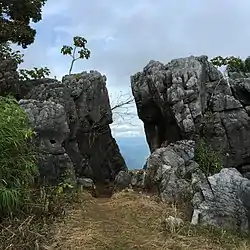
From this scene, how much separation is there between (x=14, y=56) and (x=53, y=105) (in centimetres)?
444

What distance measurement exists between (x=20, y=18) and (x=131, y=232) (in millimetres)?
8286

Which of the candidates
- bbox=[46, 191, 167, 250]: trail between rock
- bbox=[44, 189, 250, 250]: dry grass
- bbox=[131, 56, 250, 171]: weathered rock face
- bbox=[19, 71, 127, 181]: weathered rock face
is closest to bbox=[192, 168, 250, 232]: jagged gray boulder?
bbox=[44, 189, 250, 250]: dry grass

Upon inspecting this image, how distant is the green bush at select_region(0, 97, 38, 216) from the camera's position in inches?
199

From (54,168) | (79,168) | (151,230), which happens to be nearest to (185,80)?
(79,168)

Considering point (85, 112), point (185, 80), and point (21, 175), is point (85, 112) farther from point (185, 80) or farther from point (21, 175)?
point (21, 175)

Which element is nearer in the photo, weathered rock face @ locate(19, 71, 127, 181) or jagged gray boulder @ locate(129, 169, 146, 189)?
jagged gray boulder @ locate(129, 169, 146, 189)

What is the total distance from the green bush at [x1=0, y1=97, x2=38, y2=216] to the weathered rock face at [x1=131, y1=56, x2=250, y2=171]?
159 inches

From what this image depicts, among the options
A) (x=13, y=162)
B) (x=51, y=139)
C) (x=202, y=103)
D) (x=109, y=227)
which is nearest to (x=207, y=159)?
(x=202, y=103)

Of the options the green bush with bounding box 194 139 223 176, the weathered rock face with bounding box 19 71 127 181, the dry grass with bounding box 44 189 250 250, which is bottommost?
the dry grass with bounding box 44 189 250 250

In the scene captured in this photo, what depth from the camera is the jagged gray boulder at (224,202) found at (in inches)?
231

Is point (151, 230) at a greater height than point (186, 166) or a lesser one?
lesser

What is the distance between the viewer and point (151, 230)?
18.2ft

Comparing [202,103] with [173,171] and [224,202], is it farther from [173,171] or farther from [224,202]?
[224,202]

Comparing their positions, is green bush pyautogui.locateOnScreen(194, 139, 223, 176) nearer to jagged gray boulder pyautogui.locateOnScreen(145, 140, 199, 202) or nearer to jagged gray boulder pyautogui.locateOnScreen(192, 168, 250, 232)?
jagged gray boulder pyautogui.locateOnScreen(145, 140, 199, 202)
